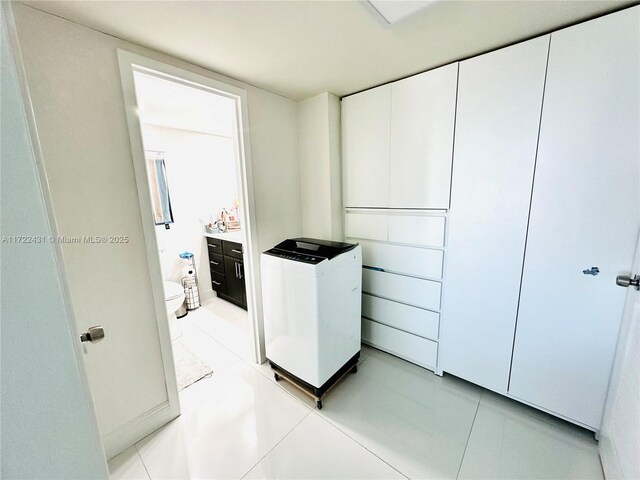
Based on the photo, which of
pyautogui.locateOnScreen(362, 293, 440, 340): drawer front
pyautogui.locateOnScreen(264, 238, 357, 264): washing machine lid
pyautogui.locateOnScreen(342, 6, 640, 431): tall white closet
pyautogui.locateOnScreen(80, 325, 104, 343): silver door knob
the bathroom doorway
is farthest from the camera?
pyautogui.locateOnScreen(362, 293, 440, 340): drawer front

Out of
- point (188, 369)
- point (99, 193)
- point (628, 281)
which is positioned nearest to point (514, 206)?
point (628, 281)

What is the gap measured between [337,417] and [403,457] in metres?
0.42

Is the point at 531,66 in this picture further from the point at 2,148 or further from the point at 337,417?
the point at 337,417

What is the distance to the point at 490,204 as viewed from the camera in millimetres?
1562

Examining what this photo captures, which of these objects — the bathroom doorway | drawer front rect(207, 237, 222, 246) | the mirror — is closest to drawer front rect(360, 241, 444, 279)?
the bathroom doorway

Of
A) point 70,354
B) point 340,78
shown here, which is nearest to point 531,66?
point 340,78

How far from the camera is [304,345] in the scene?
168cm

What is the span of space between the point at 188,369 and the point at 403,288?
6.01ft

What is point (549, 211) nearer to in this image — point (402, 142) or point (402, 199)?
point (402, 199)

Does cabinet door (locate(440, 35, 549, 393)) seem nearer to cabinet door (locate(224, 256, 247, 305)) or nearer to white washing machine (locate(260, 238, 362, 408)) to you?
white washing machine (locate(260, 238, 362, 408))

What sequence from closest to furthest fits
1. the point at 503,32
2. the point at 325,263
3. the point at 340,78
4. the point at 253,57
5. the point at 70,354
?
1. the point at 70,354
2. the point at 503,32
3. the point at 253,57
4. the point at 325,263
5. the point at 340,78

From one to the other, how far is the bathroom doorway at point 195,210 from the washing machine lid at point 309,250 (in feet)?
1.04

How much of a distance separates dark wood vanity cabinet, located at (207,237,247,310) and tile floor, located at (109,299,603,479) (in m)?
1.10

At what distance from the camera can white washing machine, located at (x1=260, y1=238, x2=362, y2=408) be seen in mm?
1604
